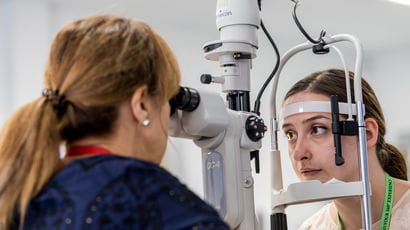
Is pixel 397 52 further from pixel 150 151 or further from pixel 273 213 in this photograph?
pixel 150 151

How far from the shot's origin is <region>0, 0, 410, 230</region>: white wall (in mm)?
3119

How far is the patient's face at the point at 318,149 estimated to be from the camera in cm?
171

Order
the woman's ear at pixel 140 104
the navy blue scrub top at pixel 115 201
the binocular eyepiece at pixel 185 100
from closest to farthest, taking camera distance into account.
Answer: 1. the navy blue scrub top at pixel 115 201
2. the woman's ear at pixel 140 104
3. the binocular eyepiece at pixel 185 100

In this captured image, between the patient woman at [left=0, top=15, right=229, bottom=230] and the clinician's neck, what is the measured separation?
0.95m

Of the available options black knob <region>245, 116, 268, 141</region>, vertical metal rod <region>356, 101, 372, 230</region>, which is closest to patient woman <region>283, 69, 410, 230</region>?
vertical metal rod <region>356, 101, 372, 230</region>

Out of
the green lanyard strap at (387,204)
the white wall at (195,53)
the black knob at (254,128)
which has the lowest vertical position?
the green lanyard strap at (387,204)

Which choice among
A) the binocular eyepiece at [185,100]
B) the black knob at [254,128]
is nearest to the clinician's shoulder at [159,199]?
the binocular eyepiece at [185,100]

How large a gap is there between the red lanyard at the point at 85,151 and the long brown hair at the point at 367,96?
1.02m

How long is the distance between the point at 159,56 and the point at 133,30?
6 centimetres

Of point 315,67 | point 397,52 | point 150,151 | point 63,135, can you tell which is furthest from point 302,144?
point 397,52

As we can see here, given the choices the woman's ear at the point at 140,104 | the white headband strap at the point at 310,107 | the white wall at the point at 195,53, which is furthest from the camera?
the white wall at the point at 195,53

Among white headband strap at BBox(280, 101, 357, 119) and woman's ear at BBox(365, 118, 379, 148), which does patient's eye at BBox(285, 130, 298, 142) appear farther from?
woman's ear at BBox(365, 118, 379, 148)

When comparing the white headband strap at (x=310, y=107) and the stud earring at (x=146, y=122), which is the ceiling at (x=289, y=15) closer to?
the white headband strap at (x=310, y=107)

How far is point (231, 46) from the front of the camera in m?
1.49
